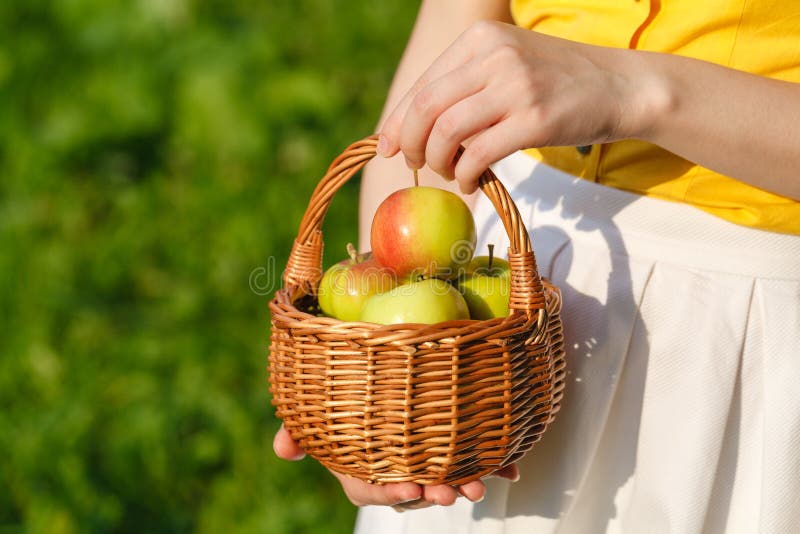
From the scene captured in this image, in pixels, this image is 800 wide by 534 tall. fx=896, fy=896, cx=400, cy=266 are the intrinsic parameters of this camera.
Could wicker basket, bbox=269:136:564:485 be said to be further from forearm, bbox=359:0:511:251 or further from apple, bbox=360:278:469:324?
forearm, bbox=359:0:511:251

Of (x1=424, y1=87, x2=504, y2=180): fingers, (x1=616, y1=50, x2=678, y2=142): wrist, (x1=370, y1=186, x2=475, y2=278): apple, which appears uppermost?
(x1=616, y1=50, x2=678, y2=142): wrist

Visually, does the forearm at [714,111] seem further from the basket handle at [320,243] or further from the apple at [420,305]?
the apple at [420,305]

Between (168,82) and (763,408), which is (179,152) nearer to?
(168,82)

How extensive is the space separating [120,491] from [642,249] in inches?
61.7

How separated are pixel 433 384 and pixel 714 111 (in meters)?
0.39

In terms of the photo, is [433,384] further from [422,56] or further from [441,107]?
[422,56]

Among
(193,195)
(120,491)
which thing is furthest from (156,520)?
(193,195)

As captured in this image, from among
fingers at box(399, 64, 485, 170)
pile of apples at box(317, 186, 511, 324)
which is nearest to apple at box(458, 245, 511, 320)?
pile of apples at box(317, 186, 511, 324)

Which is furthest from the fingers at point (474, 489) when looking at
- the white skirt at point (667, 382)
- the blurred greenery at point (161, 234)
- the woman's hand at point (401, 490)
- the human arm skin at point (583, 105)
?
the blurred greenery at point (161, 234)

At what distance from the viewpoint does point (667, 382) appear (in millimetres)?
1053

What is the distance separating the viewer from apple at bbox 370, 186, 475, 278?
1076 millimetres

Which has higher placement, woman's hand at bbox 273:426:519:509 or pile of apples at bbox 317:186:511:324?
pile of apples at bbox 317:186:511:324

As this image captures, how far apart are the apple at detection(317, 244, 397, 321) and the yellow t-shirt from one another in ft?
0.93

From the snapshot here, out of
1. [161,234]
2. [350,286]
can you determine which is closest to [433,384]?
[350,286]
